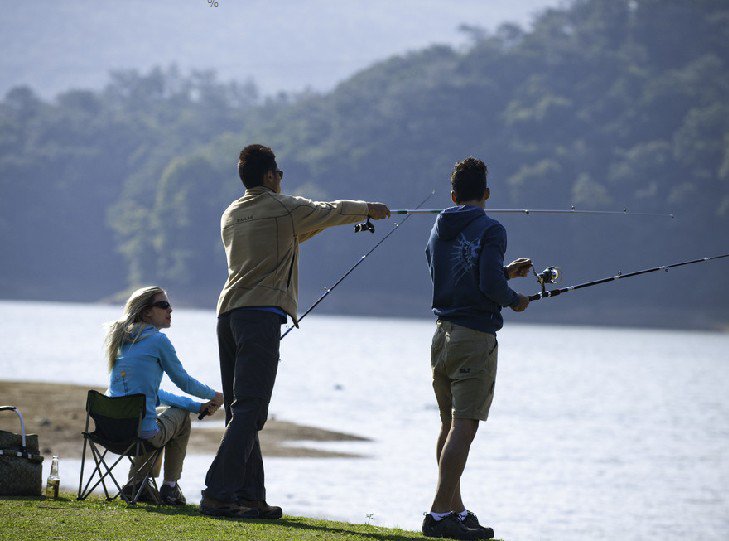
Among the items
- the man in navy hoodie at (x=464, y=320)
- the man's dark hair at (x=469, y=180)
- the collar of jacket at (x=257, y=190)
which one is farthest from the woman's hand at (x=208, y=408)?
the man's dark hair at (x=469, y=180)

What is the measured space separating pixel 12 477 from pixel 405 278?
252 ft

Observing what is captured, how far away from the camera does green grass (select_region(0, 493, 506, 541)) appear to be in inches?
221

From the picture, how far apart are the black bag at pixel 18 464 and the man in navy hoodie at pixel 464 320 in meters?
2.08

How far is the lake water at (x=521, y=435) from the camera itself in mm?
12969

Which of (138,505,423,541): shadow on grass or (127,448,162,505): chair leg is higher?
(127,448,162,505): chair leg

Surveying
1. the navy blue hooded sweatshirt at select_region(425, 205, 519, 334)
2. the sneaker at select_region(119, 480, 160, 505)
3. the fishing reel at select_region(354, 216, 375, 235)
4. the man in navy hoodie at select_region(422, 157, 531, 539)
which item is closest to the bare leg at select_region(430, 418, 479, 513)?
the man in navy hoodie at select_region(422, 157, 531, 539)

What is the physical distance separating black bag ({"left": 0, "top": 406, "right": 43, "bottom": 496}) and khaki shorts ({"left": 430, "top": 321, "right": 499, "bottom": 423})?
2.20 meters

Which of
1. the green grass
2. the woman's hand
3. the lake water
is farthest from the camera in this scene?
the lake water

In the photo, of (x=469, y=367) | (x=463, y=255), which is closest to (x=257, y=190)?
(x=463, y=255)

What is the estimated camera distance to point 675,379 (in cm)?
4016

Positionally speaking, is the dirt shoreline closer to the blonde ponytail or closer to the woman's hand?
the blonde ponytail

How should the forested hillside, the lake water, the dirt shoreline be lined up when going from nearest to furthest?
the lake water
the dirt shoreline
the forested hillside

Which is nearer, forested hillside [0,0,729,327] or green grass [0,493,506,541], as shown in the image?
green grass [0,493,506,541]

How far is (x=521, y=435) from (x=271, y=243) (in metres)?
16.0
